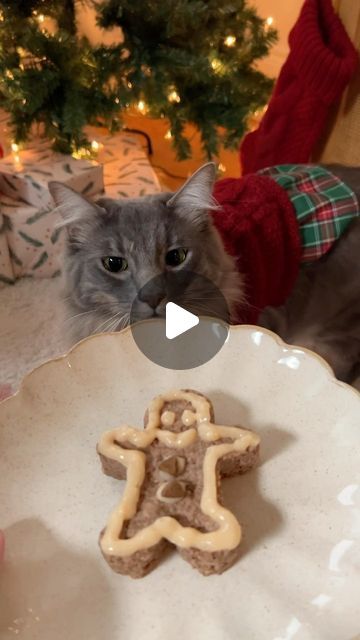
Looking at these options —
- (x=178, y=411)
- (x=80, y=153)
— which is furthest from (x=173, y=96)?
(x=178, y=411)

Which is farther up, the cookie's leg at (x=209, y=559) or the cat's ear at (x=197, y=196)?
the cat's ear at (x=197, y=196)

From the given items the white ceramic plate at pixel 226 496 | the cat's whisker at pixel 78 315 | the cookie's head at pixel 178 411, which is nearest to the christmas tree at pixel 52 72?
the cat's whisker at pixel 78 315

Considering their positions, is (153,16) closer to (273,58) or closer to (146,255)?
(146,255)

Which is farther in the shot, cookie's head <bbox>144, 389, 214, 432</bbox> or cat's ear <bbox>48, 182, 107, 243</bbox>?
cat's ear <bbox>48, 182, 107, 243</bbox>

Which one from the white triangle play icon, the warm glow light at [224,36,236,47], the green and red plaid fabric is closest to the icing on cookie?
the white triangle play icon

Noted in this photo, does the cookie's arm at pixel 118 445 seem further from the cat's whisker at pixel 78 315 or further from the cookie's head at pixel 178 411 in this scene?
the cat's whisker at pixel 78 315
